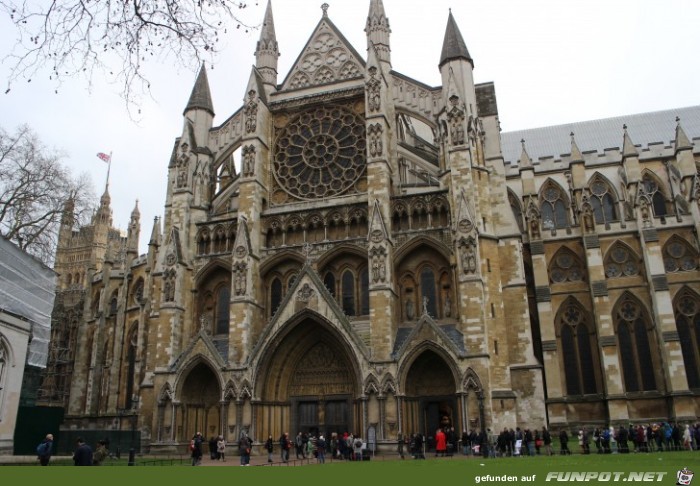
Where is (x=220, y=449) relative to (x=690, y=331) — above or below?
below

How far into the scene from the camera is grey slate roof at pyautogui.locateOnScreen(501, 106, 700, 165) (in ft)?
141

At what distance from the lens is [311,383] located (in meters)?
27.0

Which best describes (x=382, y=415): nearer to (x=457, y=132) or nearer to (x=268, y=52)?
(x=457, y=132)

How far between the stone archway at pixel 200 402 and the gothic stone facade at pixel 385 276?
0.30ft

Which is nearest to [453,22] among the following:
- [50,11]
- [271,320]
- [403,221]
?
[403,221]

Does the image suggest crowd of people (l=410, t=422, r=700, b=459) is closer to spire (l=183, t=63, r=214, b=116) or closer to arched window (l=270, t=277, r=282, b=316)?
arched window (l=270, t=277, r=282, b=316)

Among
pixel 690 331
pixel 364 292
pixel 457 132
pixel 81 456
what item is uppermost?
pixel 457 132

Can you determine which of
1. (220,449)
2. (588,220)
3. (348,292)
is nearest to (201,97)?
(348,292)

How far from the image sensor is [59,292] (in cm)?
5422

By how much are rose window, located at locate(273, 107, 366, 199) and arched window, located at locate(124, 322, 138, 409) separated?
55.4 feet

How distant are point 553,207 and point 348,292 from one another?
19.2 m

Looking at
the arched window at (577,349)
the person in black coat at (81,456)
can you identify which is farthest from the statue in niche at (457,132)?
the person in black coat at (81,456)

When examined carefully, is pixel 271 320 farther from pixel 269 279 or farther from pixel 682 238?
pixel 682 238

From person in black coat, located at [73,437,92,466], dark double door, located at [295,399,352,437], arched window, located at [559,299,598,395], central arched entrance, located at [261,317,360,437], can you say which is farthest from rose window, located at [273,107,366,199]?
person in black coat, located at [73,437,92,466]
